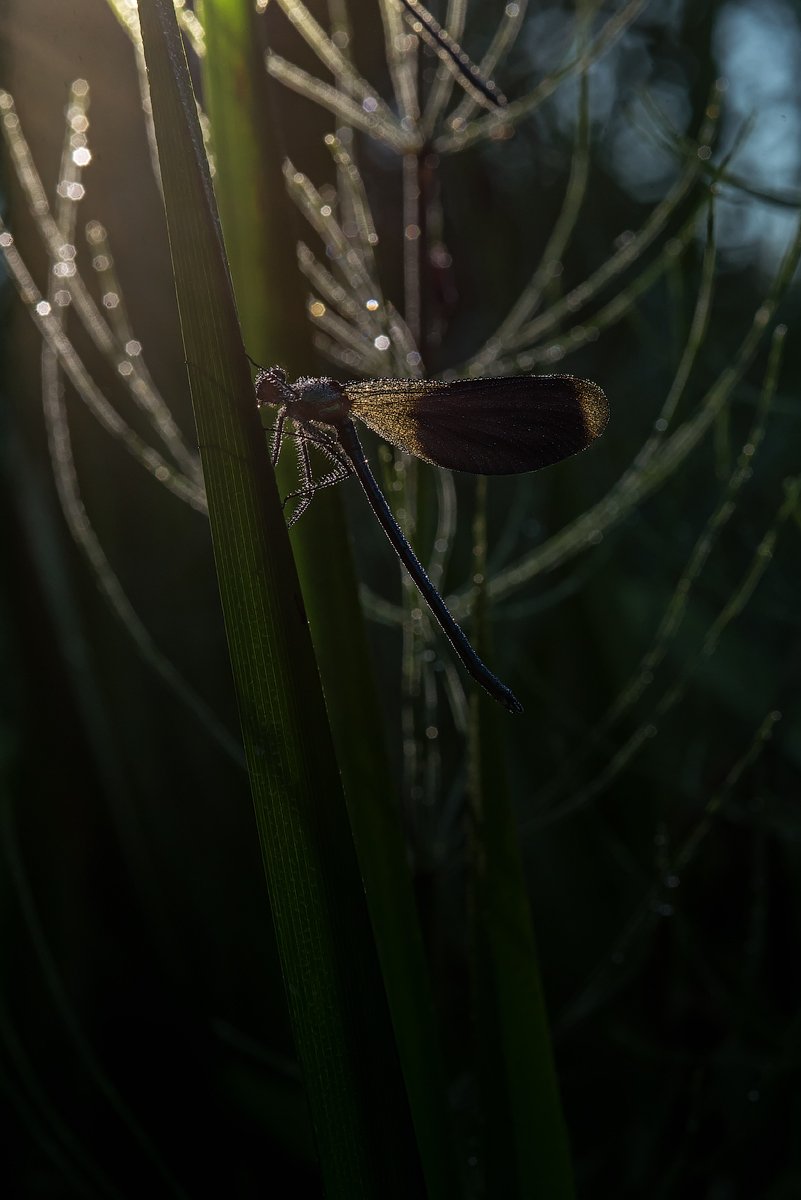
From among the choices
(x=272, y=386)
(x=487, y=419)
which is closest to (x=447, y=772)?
(x=487, y=419)

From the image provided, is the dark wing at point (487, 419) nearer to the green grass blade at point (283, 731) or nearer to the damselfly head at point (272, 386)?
the damselfly head at point (272, 386)

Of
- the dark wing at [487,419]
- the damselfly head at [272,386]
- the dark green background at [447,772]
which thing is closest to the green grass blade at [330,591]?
the damselfly head at [272,386]

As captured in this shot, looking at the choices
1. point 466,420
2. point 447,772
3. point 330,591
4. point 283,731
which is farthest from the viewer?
point 447,772

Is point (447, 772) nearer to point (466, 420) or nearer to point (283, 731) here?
point (466, 420)

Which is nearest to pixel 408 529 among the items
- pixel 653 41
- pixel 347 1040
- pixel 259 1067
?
pixel 347 1040

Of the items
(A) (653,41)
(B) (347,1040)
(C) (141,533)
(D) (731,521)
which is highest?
(A) (653,41)

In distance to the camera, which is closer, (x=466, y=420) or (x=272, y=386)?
(x=272, y=386)

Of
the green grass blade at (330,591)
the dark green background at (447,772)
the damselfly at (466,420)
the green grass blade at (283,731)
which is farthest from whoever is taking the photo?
the dark green background at (447,772)

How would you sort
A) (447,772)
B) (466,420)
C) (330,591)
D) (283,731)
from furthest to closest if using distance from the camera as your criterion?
(447,772), (466,420), (330,591), (283,731)

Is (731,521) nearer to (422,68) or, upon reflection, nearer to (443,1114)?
(422,68)
